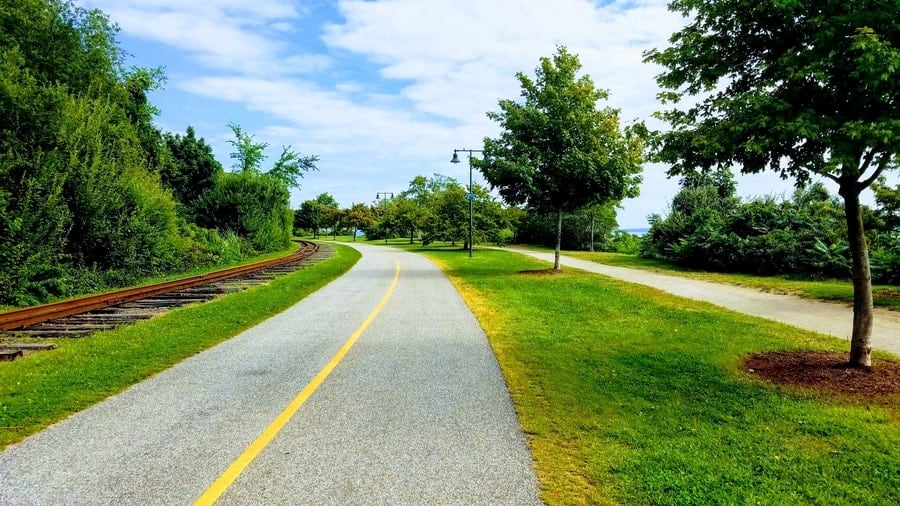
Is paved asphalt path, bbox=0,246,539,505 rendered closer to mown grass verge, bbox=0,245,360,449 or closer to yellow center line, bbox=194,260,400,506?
yellow center line, bbox=194,260,400,506

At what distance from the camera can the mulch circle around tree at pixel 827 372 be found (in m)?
5.36

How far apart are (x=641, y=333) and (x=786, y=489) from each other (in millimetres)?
5270

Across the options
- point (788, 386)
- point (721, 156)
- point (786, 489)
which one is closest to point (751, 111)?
point (721, 156)

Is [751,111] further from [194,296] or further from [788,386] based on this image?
[194,296]

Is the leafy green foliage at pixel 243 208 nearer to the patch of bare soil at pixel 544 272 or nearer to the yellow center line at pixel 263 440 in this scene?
the patch of bare soil at pixel 544 272

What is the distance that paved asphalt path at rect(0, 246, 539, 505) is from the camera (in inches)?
129

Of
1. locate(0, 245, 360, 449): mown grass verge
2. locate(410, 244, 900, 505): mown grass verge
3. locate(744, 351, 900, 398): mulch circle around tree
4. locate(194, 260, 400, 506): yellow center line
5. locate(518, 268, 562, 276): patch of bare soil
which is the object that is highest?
locate(518, 268, 562, 276): patch of bare soil

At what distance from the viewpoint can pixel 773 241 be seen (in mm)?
18484

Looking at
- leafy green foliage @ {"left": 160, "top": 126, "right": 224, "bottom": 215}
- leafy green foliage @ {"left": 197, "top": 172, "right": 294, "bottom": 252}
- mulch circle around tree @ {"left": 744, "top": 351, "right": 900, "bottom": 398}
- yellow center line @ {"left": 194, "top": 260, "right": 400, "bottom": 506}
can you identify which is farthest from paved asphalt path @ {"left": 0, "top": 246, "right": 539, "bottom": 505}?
leafy green foliage @ {"left": 160, "top": 126, "right": 224, "bottom": 215}

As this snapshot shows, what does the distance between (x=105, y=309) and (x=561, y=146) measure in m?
14.8

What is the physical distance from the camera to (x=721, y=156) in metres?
5.71

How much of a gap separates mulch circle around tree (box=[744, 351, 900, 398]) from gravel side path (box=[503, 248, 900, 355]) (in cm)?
157

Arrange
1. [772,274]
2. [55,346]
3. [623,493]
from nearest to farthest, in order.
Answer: [623,493], [55,346], [772,274]

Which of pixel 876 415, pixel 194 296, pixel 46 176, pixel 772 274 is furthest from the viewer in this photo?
pixel 772 274
